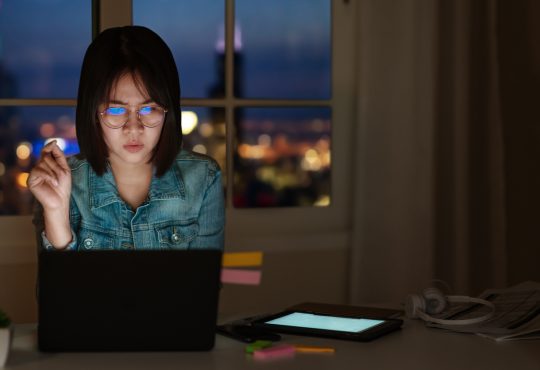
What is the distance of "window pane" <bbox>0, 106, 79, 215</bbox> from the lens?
10.7 ft

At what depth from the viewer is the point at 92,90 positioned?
2166 millimetres

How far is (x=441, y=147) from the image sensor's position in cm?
343

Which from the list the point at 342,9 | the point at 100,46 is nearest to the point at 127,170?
the point at 100,46

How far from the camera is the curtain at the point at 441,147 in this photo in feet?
10.9

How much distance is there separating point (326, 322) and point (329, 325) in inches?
1.2

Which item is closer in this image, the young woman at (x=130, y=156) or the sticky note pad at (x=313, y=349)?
the sticky note pad at (x=313, y=349)

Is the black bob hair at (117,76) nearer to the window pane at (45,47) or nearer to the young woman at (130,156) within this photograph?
the young woman at (130,156)

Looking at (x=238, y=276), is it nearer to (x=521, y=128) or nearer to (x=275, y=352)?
(x=275, y=352)

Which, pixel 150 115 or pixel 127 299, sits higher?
pixel 150 115

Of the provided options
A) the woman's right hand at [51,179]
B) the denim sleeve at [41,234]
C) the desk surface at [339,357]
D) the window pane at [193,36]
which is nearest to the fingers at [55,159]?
the woman's right hand at [51,179]

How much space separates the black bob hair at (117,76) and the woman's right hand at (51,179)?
0.23 metres

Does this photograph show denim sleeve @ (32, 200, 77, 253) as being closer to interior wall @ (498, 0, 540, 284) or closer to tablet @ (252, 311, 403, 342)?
tablet @ (252, 311, 403, 342)

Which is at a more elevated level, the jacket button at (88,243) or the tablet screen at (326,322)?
the jacket button at (88,243)

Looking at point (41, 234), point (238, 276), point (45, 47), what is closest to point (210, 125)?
point (45, 47)
